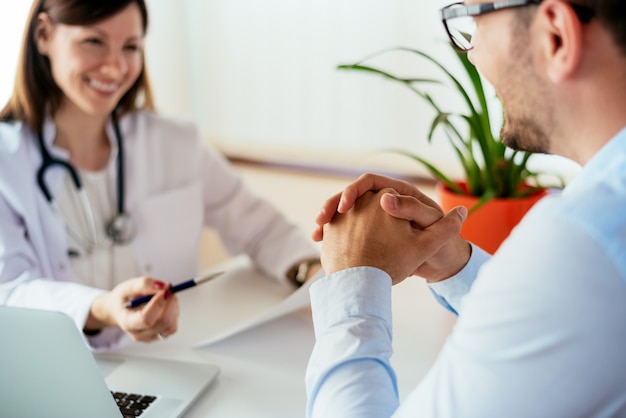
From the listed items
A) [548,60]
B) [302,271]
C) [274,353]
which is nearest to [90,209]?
[302,271]

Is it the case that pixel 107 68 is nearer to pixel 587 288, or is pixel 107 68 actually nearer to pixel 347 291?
pixel 347 291

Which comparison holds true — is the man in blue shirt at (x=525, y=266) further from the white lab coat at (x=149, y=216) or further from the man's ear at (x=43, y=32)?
the man's ear at (x=43, y=32)

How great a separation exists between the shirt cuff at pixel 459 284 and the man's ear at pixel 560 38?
41 cm

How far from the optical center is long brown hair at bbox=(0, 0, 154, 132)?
1.61 metres

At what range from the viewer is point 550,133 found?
83 cm

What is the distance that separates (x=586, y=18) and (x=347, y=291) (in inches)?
15.8

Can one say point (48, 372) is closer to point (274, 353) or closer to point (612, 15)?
point (274, 353)

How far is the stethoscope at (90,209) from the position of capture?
5.35ft

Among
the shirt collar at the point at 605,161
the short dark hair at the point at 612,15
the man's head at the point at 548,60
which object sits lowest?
the shirt collar at the point at 605,161

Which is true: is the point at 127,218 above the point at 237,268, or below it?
above

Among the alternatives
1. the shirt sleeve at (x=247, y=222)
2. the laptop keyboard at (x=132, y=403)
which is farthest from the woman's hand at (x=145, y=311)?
the shirt sleeve at (x=247, y=222)

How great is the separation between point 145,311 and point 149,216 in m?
0.61

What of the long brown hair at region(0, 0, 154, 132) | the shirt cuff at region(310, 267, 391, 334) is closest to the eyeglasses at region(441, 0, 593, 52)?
the shirt cuff at region(310, 267, 391, 334)

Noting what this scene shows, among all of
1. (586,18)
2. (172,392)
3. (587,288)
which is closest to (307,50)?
(172,392)
